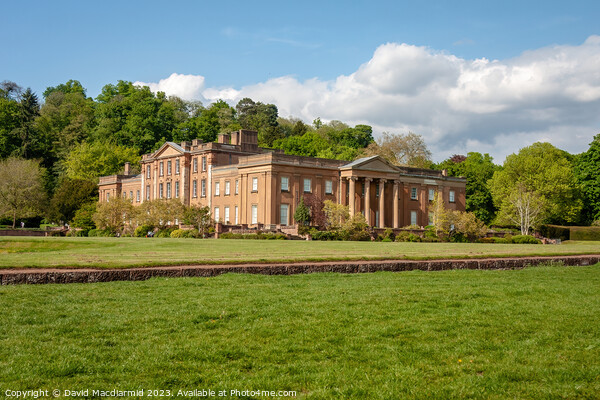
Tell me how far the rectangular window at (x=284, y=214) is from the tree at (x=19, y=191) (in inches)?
1479

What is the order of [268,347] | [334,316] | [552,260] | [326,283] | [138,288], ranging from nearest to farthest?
1. [268,347]
2. [334,316]
3. [138,288]
4. [326,283]
5. [552,260]

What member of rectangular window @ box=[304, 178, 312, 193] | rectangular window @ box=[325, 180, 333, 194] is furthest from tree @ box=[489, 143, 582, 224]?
rectangular window @ box=[304, 178, 312, 193]

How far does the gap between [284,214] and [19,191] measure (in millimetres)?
40551

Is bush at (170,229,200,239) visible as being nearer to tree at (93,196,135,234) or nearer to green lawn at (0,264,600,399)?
tree at (93,196,135,234)

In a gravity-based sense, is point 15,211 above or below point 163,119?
below

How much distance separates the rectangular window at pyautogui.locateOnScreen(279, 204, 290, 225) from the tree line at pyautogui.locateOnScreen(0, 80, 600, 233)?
27968 millimetres

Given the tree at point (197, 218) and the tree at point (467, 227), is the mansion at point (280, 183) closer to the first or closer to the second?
the tree at point (197, 218)

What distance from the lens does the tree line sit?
256ft

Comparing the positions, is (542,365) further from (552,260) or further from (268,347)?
(552,260)

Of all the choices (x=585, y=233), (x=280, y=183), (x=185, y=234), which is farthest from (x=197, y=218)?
(x=585, y=233)

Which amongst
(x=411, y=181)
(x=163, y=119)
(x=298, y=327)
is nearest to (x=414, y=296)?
(x=298, y=327)

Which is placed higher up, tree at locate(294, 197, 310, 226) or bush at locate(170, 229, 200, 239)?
tree at locate(294, 197, 310, 226)

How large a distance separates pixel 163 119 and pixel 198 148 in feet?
137

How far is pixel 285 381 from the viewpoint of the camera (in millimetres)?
8258
